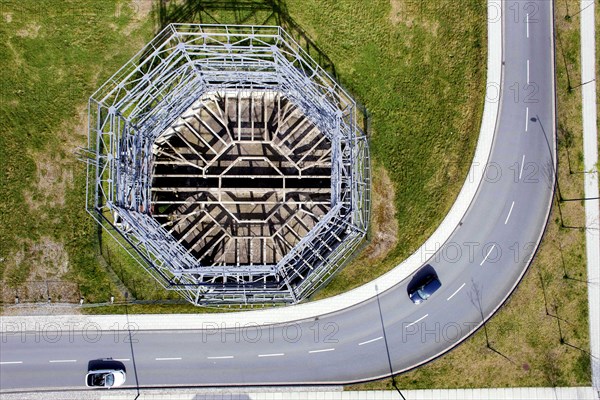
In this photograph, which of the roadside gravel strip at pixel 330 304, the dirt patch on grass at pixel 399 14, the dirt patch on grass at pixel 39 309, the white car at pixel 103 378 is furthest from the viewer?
the dirt patch on grass at pixel 399 14

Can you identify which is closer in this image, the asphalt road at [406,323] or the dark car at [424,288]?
the asphalt road at [406,323]

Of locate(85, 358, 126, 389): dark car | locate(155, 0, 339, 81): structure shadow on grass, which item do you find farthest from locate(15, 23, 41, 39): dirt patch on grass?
locate(85, 358, 126, 389): dark car

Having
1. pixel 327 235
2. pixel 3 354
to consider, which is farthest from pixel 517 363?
pixel 3 354

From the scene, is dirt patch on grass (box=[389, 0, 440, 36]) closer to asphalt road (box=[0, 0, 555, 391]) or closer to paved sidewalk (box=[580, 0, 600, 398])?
asphalt road (box=[0, 0, 555, 391])

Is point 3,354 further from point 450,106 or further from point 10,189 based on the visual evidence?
point 450,106

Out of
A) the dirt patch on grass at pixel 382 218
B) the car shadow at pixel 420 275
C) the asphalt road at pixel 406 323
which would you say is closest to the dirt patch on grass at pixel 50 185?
the asphalt road at pixel 406 323

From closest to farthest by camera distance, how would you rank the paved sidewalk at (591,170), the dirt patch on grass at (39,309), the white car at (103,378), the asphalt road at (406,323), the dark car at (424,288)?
1. the white car at (103,378)
2. the dirt patch on grass at (39,309)
3. the asphalt road at (406,323)
4. the dark car at (424,288)
5. the paved sidewalk at (591,170)

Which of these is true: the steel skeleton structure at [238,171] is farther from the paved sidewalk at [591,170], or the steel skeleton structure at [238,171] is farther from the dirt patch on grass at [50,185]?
the paved sidewalk at [591,170]

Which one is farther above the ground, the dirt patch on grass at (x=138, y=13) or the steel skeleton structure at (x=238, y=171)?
the dirt patch on grass at (x=138, y=13)

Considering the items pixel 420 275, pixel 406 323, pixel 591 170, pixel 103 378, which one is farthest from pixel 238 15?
pixel 591 170
